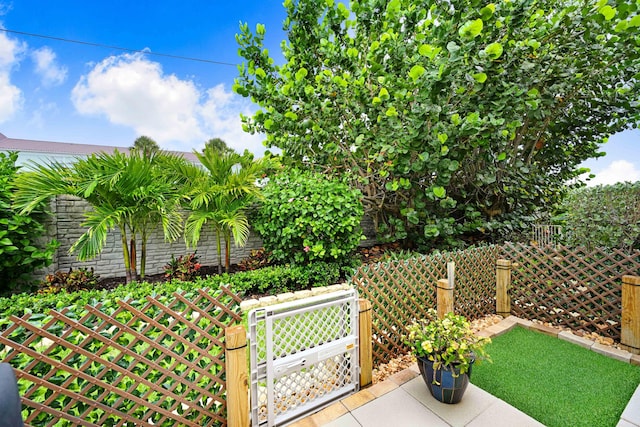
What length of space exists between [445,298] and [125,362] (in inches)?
111

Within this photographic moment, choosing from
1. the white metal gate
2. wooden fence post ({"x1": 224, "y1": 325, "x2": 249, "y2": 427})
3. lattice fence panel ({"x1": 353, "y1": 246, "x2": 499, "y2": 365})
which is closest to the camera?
wooden fence post ({"x1": 224, "y1": 325, "x2": 249, "y2": 427})

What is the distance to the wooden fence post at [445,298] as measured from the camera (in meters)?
2.75

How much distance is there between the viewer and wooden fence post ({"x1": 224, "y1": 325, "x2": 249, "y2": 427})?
1687 millimetres

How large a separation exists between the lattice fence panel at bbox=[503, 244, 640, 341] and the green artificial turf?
529 millimetres

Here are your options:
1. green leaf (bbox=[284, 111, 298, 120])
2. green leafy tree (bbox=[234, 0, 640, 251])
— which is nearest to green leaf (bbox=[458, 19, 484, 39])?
green leafy tree (bbox=[234, 0, 640, 251])

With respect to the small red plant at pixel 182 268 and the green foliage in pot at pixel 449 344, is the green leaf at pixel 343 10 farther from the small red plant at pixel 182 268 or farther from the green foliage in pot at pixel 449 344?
the green foliage in pot at pixel 449 344

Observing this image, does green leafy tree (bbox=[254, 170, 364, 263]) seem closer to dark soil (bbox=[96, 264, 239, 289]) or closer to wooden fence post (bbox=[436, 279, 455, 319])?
dark soil (bbox=[96, 264, 239, 289])

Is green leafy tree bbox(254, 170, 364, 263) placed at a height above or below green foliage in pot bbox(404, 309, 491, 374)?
above

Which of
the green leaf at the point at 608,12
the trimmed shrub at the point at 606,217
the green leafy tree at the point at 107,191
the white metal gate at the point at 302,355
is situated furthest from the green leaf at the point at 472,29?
the green leafy tree at the point at 107,191

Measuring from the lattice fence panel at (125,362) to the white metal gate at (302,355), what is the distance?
0.79 ft

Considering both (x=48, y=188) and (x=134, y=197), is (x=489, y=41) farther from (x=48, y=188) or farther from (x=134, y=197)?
(x=48, y=188)

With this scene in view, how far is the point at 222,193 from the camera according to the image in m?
4.10

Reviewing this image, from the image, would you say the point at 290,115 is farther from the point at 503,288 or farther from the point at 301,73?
the point at 503,288

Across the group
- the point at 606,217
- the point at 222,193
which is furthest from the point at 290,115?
the point at 606,217
